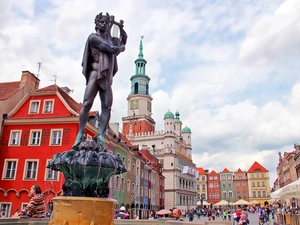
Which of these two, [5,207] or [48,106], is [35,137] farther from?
[5,207]

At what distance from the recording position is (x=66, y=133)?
25.5 metres

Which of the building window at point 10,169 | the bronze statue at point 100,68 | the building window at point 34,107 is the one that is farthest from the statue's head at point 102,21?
the building window at point 10,169

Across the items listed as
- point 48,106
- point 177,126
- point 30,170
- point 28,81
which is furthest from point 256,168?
point 30,170

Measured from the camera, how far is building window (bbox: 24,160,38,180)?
→ 2487 centimetres

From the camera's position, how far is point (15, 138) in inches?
1041

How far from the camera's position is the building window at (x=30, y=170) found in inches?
979

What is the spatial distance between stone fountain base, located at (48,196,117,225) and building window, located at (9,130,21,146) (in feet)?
74.4

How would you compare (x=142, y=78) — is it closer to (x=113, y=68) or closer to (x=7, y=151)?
(x=7, y=151)

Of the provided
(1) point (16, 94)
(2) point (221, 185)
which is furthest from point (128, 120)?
(1) point (16, 94)

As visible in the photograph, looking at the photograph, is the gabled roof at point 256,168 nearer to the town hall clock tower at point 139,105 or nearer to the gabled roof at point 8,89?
the town hall clock tower at point 139,105

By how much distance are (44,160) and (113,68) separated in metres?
19.4

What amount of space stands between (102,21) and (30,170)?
68.3 feet

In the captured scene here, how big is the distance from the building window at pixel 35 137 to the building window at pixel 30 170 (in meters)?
1.64

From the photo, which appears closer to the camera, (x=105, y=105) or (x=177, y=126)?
(x=105, y=105)
